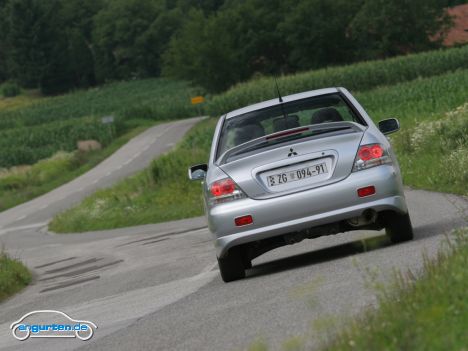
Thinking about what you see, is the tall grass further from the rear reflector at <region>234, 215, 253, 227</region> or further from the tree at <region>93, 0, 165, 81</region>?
the tree at <region>93, 0, 165, 81</region>

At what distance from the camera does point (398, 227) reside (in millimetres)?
11898

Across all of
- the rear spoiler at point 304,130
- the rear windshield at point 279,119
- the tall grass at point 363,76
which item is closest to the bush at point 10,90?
the tall grass at point 363,76

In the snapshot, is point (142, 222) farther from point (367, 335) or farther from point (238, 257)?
point (367, 335)

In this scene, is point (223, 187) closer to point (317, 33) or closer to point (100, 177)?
point (100, 177)

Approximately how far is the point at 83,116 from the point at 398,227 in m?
105

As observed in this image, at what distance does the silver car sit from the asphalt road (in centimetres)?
29

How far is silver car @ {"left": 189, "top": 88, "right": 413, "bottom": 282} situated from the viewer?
37.2ft

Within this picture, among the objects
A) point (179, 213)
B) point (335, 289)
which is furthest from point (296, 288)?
point (179, 213)

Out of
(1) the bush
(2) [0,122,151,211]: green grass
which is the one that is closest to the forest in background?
(1) the bush

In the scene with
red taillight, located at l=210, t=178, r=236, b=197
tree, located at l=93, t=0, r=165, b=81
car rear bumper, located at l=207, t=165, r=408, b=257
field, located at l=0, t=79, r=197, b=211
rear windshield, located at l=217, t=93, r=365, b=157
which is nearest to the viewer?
car rear bumper, located at l=207, t=165, r=408, b=257

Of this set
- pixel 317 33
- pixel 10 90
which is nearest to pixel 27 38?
pixel 10 90

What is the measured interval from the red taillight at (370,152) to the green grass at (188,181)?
21.8ft

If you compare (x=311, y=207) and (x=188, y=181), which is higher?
(x=311, y=207)

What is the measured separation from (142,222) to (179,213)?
1560 millimetres
